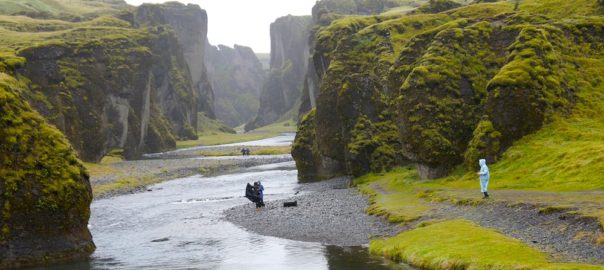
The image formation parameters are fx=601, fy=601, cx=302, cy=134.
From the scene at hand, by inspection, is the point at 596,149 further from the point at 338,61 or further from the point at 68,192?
the point at 338,61

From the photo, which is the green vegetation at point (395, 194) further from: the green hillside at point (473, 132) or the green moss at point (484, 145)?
the green moss at point (484, 145)

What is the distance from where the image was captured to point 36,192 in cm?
4016

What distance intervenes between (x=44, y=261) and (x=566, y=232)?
30.9 m

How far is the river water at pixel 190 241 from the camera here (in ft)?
114

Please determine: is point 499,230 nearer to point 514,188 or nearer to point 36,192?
point 514,188

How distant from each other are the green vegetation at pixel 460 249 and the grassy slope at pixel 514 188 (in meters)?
0.04

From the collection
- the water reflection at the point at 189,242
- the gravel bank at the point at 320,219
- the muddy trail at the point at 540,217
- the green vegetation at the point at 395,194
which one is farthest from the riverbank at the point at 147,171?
the muddy trail at the point at 540,217

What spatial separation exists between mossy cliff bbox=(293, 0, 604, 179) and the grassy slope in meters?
1.60

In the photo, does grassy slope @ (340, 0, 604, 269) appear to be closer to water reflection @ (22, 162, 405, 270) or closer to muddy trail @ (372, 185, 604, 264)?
muddy trail @ (372, 185, 604, 264)

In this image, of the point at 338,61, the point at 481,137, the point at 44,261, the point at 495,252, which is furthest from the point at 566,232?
the point at 338,61

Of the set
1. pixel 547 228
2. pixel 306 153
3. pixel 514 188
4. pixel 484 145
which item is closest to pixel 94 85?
pixel 306 153

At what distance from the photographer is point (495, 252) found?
90.0ft

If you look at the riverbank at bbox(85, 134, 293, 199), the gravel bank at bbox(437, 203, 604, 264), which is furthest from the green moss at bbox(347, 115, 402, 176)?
the gravel bank at bbox(437, 203, 604, 264)

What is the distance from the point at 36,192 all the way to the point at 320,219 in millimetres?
21592
